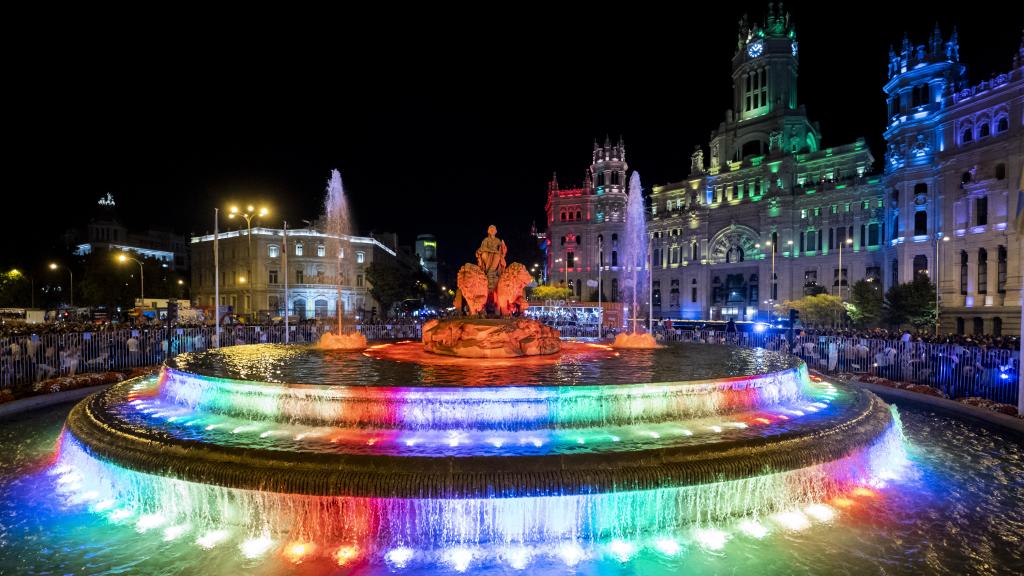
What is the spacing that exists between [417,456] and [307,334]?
28111 mm

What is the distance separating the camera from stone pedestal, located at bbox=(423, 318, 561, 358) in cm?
1459

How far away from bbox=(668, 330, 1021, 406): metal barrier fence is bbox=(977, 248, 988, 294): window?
113 feet

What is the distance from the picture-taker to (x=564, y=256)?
93.1 m

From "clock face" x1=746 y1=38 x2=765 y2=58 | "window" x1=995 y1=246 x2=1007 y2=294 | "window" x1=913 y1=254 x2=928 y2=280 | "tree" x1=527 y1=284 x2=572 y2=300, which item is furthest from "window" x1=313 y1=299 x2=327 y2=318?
"clock face" x1=746 y1=38 x2=765 y2=58

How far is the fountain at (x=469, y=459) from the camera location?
6.96m

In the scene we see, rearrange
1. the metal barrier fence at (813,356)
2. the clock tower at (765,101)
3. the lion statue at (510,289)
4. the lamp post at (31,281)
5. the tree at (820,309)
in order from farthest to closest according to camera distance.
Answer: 1. the clock tower at (765,101)
2. the lamp post at (31,281)
3. the tree at (820,309)
4. the metal barrier fence at (813,356)
5. the lion statue at (510,289)

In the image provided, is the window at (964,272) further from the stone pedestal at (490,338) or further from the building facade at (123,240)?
the building facade at (123,240)

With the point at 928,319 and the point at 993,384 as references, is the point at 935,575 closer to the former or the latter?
the point at 993,384

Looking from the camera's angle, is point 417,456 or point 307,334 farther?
point 307,334

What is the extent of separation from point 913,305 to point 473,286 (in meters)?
44.0

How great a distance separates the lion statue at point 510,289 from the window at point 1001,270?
4982 cm

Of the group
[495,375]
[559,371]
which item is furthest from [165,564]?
[559,371]

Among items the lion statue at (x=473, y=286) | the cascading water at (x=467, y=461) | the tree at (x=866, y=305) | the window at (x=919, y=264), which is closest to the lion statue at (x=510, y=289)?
the lion statue at (x=473, y=286)

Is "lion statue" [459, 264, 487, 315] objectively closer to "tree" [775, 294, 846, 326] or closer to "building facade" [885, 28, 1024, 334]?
"tree" [775, 294, 846, 326]
